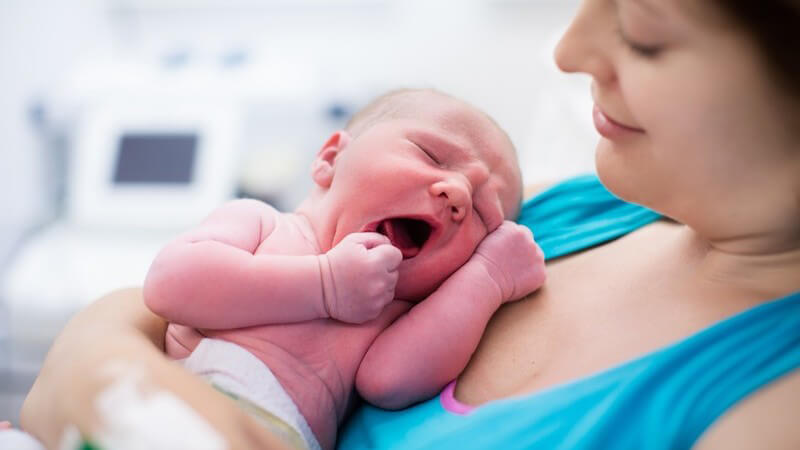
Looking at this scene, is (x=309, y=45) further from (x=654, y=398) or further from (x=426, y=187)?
(x=654, y=398)

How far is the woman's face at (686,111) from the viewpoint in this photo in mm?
610

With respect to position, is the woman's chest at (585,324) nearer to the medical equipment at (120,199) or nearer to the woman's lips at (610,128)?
the woman's lips at (610,128)

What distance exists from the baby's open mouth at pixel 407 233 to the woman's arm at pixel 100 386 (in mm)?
332

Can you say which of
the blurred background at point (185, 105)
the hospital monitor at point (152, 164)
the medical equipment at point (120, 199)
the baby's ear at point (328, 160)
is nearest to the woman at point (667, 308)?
the baby's ear at point (328, 160)

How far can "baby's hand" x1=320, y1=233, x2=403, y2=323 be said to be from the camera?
830 millimetres

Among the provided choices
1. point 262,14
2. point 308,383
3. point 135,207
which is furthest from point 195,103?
point 308,383

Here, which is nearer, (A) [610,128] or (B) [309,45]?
(A) [610,128]

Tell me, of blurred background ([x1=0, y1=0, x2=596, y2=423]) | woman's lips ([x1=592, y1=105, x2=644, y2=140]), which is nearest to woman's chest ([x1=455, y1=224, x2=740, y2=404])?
woman's lips ([x1=592, y1=105, x2=644, y2=140])

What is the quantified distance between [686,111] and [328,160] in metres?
0.57

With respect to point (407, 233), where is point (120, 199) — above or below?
below

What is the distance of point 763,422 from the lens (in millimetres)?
604

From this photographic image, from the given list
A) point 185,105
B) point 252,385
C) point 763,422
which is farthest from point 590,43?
point 185,105

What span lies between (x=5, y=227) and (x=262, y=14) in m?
1.09

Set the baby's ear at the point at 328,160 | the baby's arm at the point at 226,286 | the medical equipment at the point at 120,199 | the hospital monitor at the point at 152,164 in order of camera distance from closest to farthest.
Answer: the baby's arm at the point at 226,286, the baby's ear at the point at 328,160, the medical equipment at the point at 120,199, the hospital monitor at the point at 152,164
